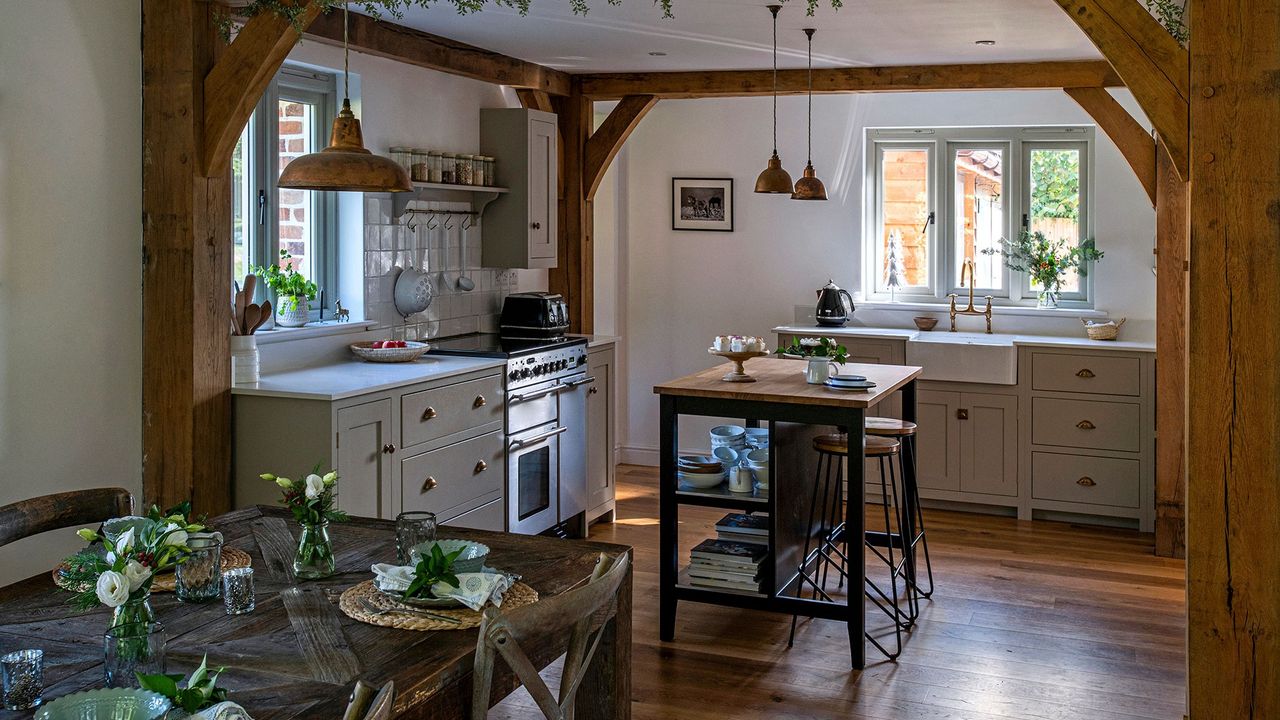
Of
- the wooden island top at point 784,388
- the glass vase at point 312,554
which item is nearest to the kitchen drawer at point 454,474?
the wooden island top at point 784,388

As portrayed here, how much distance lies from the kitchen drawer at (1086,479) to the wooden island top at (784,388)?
1861 millimetres

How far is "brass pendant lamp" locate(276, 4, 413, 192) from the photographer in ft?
7.81

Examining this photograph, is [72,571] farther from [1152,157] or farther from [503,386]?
[1152,157]

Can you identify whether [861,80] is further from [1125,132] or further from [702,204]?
[702,204]

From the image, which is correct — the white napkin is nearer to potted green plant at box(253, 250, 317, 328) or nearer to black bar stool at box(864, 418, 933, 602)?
black bar stool at box(864, 418, 933, 602)

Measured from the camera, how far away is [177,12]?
402cm

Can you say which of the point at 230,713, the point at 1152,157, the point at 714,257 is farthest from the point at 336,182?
the point at 714,257

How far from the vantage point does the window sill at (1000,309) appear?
6.94 m

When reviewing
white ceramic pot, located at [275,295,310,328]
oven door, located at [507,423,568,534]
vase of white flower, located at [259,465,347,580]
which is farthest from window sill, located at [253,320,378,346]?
vase of white flower, located at [259,465,347,580]

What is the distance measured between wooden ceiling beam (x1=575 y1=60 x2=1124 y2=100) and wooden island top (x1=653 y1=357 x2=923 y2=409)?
2.06 m

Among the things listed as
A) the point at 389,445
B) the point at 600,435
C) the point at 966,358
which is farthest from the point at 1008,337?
the point at 389,445

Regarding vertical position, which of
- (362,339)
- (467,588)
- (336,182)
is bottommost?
(467,588)

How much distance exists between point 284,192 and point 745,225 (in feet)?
11.5

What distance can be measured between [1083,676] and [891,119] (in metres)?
4.20
